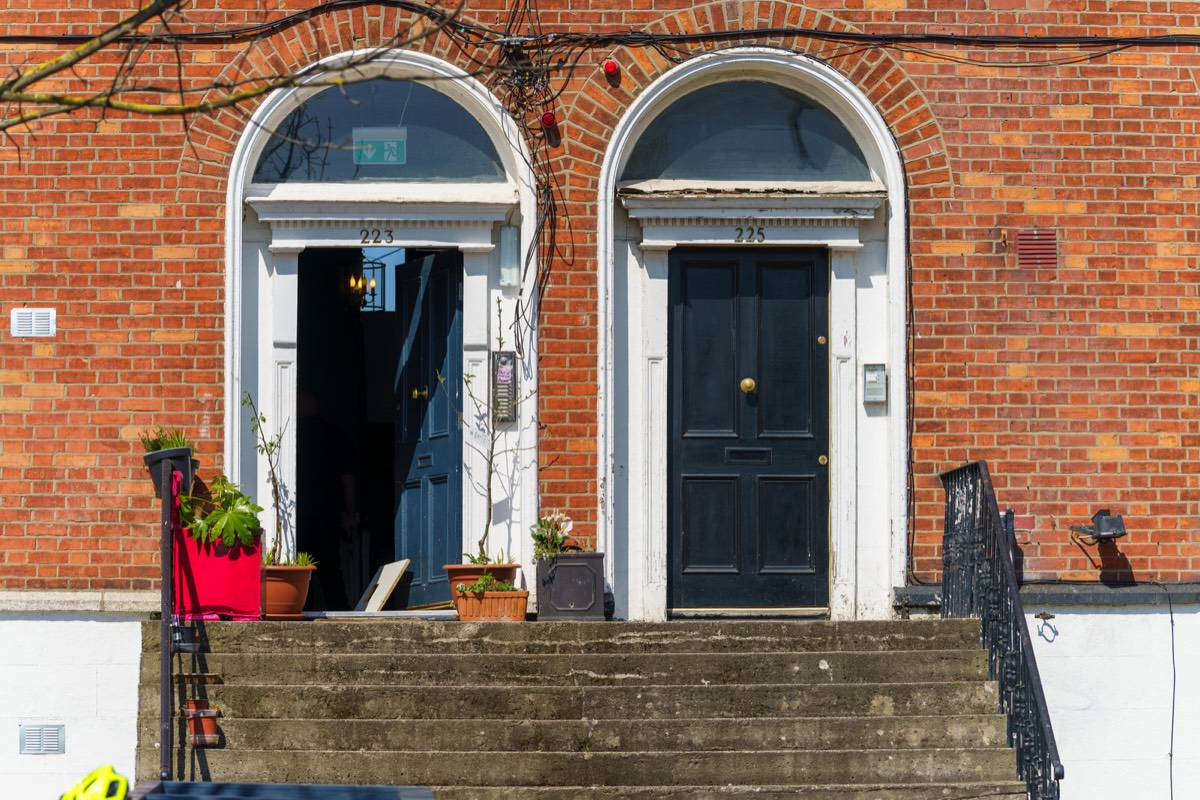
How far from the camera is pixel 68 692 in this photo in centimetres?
914

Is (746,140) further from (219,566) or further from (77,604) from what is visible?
(77,604)

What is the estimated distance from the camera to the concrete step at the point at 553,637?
8367 millimetres

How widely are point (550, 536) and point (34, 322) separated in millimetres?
3155

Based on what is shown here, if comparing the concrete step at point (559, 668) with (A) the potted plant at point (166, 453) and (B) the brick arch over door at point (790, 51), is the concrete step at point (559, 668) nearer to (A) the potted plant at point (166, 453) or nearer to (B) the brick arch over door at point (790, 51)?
(A) the potted plant at point (166, 453)

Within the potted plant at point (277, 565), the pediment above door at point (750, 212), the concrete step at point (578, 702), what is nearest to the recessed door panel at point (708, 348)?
the pediment above door at point (750, 212)

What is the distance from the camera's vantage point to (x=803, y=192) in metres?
9.83

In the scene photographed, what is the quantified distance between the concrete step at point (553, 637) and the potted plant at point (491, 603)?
680 mm

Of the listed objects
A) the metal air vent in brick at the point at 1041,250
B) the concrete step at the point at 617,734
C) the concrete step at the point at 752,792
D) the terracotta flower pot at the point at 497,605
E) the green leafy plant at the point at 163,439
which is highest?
the metal air vent in brick at the point at 1041,250

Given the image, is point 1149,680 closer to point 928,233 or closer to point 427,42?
point 928,233

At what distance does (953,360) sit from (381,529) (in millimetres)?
3601

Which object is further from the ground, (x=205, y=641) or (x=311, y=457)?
(x=311, y=457)

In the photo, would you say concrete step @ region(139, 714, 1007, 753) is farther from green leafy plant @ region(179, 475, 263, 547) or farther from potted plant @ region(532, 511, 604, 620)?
potted plant @ region(532, 511, 604, 620)

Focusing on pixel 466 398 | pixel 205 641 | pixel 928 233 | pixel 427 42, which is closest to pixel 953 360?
pixel 928 233

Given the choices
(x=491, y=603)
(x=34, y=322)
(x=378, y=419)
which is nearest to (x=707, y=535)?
(x=491, y=603)
